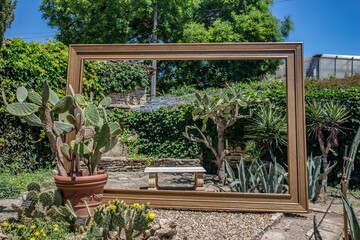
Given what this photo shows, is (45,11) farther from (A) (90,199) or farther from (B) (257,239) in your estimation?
(B) (257,239)

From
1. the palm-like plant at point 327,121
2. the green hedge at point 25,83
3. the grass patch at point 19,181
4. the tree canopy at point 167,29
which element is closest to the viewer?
the grass patch at point 19,181

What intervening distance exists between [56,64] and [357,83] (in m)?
8.35

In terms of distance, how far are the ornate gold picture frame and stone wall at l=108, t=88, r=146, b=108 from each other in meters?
5.56

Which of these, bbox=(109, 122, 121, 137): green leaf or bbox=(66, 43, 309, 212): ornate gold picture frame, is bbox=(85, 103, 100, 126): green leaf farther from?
bbox=(66, 43, 309, 212): ornate gold picture frame

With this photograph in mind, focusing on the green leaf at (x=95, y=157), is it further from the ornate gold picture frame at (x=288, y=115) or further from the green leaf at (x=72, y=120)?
the ornate gold picture frame at (x=288, y=115)

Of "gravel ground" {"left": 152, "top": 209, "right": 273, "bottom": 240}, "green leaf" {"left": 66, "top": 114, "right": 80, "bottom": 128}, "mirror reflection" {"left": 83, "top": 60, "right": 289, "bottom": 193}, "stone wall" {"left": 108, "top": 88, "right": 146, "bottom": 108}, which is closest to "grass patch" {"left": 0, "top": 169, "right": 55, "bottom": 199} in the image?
"mirror reflection" {"left": 83, "top": 60, "right": 289, "bottom": 193}

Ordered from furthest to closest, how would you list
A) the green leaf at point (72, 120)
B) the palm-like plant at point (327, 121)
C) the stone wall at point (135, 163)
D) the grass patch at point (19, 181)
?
the stone wall at point (135, 163) < the palm-like plant at point (327, 121) < the grass patch at point (19, 181) < the green leaf at point (72, 120)

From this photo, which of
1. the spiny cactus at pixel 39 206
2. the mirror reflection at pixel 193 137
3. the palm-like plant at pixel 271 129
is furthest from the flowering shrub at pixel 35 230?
the palm-like plant at pixel 271 129

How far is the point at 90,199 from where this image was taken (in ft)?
9.05

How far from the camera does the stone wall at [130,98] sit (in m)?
9.38

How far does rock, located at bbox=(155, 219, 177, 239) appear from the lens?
2.33 m

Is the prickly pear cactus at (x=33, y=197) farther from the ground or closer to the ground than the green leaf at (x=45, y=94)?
closer to the ground

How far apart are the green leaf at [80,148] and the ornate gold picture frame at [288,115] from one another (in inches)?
37.3

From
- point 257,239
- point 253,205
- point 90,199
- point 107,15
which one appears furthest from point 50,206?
point 107,15
